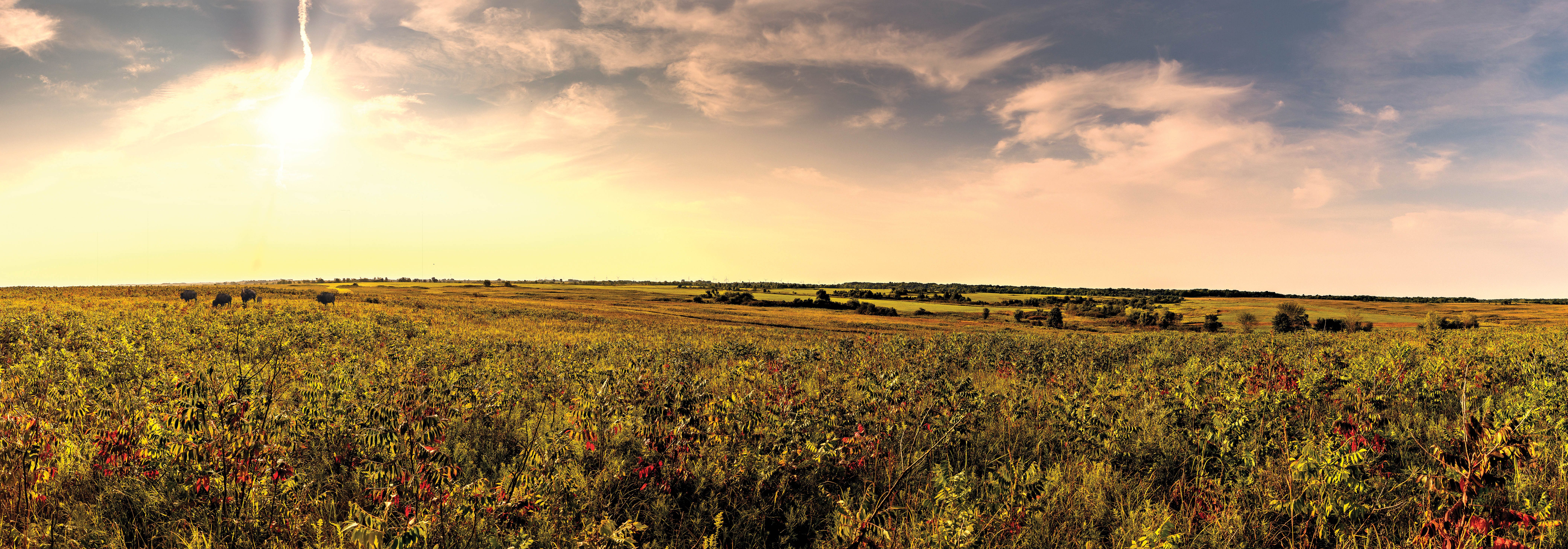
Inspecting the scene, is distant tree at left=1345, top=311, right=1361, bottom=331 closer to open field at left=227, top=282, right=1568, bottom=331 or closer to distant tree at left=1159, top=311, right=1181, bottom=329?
open field at left=227, top=282, right=1568, bottom=331

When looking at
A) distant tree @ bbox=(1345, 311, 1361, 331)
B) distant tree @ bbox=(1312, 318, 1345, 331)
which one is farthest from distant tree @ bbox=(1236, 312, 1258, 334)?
distant tree @ bbox=(1345, 311, 1361, 331)

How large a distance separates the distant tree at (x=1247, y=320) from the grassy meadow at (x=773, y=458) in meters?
112

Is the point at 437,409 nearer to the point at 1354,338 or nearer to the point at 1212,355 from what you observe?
the point at 1212,355

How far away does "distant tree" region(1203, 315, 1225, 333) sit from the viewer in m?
90.8

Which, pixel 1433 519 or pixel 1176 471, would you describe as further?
pixel 1176 471

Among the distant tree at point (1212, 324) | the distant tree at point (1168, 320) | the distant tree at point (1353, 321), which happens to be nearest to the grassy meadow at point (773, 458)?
the distant tree at point (1353, 321)

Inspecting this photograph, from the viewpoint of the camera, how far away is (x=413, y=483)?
414cm

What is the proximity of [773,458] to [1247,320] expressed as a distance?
128 m

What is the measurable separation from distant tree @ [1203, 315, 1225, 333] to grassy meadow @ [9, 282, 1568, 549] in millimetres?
96298

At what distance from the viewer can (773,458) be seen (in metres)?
5.59

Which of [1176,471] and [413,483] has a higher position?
[413,483]

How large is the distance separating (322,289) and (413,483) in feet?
370

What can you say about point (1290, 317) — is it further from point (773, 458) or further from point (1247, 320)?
point (773, 458)

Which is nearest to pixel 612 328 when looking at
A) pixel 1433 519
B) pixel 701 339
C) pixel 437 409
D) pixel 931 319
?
pixel 701 339
